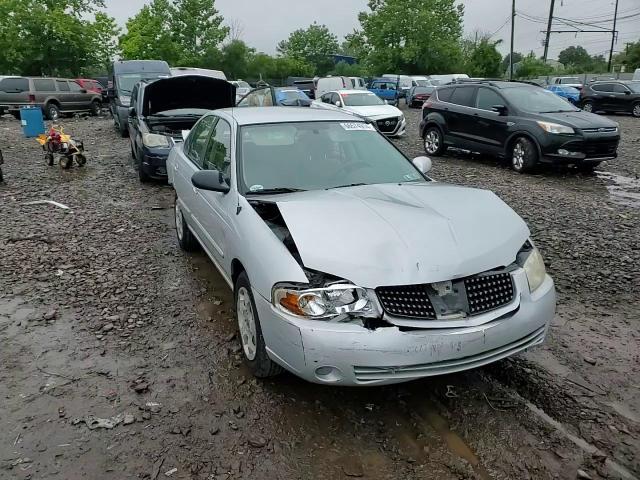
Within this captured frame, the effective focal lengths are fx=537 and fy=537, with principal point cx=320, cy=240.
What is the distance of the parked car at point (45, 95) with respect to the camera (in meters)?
22.9

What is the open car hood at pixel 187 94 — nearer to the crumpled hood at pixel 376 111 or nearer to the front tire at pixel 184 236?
the front tire at pixel 184 236

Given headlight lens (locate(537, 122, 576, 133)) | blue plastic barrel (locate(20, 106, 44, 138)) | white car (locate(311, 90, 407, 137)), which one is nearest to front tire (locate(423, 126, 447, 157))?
white car (locate(311, 90, 407, 137))

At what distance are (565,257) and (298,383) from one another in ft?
11.6

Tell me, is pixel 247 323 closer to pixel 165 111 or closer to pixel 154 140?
pixel 154 140

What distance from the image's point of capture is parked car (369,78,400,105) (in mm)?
35281

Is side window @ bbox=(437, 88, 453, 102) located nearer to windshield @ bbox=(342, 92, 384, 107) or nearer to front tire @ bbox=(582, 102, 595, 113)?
windshield @ bbox=(342, 92, 384, 107)

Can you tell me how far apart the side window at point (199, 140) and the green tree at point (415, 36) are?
50208mm

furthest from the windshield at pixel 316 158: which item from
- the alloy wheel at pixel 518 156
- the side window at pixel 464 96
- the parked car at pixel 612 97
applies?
the parked car at pixel 612 97

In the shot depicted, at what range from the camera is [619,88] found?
24188 mm

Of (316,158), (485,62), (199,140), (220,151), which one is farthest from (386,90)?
(316,158)

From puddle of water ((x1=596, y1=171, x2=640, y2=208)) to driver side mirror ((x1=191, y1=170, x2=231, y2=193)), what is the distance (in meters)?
6.58

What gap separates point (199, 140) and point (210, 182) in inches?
62.2

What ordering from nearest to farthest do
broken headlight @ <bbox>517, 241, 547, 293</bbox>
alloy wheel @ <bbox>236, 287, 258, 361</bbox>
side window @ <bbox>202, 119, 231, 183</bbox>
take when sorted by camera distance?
broken headlight @ <bbox>517, 241, 547, 293</bbox> → alloy wheel @ <bbox>236, 287, 258, 361</bbox> → side window @ <bbox>202, 119, 231, 183</bbox>

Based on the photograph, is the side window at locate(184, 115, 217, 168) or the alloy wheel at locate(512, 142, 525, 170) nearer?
the side window at locate(184, 115, 217, 168)
